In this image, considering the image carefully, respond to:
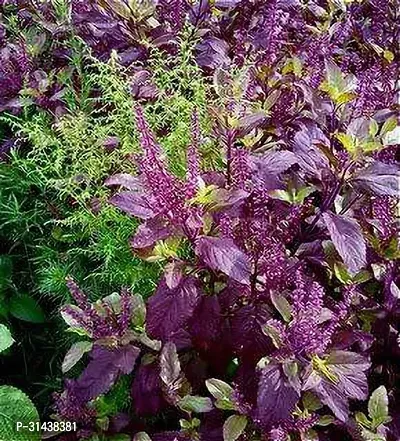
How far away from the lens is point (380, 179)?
113 cm

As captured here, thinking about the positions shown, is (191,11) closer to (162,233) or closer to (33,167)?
(33,167)

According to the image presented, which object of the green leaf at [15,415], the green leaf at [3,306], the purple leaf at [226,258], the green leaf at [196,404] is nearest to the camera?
the purple leaf at [226,258]

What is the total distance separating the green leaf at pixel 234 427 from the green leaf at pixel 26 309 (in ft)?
2.36

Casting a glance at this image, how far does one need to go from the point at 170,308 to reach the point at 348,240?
303 mm

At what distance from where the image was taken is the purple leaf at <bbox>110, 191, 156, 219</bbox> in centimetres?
108

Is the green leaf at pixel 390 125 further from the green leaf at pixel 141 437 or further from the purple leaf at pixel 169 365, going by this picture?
the green leaf at pixel 141 437

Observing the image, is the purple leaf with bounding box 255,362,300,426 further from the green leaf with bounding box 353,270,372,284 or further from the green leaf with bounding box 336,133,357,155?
the green leaf with bounding box 336,133,357,155

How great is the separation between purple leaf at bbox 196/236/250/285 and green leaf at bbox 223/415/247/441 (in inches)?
9.0

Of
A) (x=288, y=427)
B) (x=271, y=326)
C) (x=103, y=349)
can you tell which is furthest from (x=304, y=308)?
(x=103, y=349)

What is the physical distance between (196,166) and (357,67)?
933mm

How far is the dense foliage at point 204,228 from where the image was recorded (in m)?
1.08

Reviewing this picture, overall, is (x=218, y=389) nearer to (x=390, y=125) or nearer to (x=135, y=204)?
(x=135, y=204)

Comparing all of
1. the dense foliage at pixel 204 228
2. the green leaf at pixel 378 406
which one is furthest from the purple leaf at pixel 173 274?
the green leaf at pixel 378 406

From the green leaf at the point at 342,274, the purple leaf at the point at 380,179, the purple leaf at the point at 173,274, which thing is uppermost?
the purple leaf at the point at 380,179
